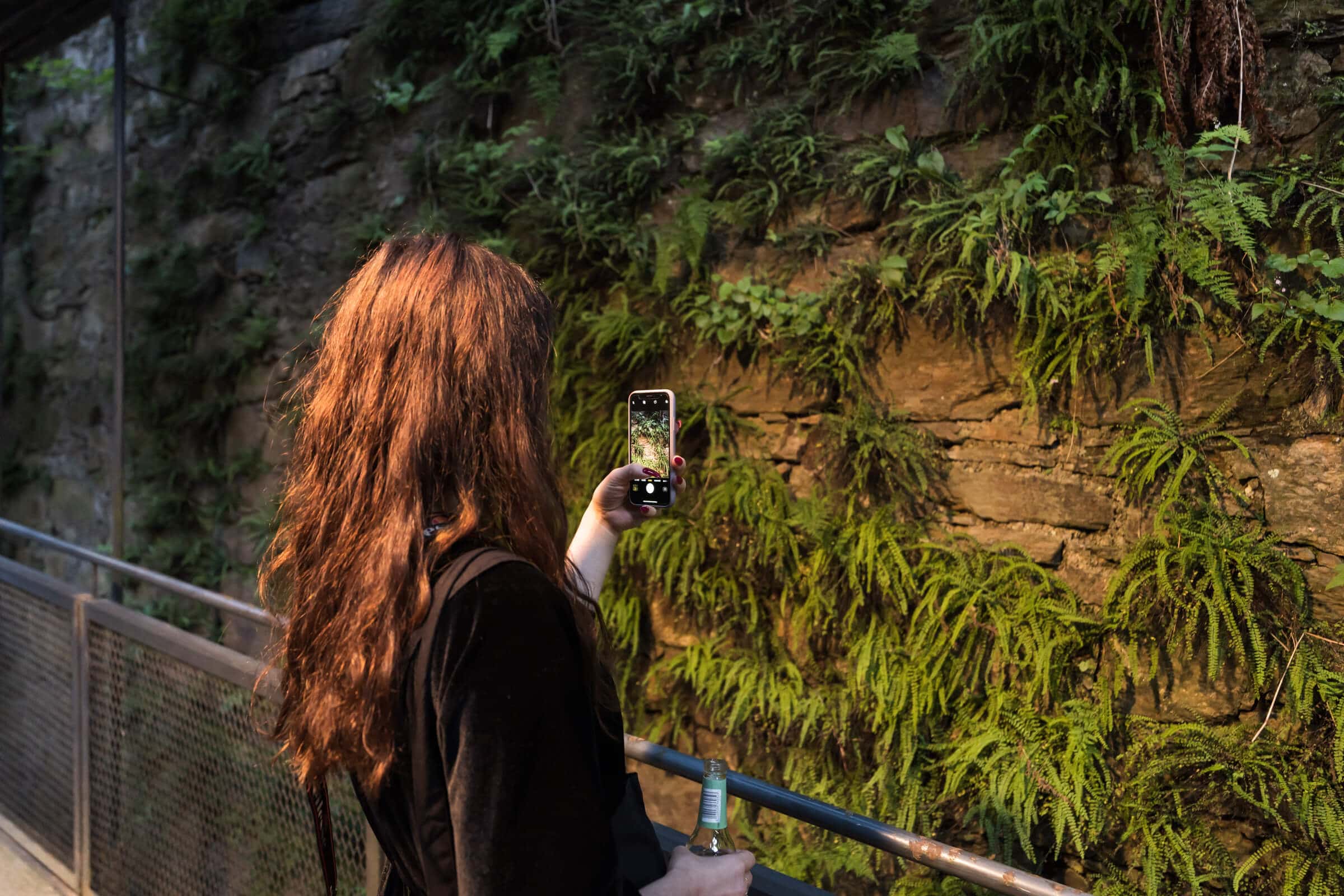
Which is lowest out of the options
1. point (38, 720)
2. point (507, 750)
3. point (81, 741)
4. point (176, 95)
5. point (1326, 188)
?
point (38, 720)

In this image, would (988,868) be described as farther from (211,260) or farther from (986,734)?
(211,260)

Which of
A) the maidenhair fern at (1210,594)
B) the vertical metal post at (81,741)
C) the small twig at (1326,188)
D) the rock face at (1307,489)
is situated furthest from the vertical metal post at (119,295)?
the small twig at (1326,188)

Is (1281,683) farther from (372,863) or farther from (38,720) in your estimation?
(38,720)

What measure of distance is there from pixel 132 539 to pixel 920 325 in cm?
605

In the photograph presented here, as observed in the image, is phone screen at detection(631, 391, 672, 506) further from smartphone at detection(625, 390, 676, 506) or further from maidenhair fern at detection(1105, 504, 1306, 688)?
maidenhair fern at detection(1105, 504, 1306, 688)

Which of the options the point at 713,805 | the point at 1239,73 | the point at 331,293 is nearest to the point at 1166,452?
the point at 1239,73

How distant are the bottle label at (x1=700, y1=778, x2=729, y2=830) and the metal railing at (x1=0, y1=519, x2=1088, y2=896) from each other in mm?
357

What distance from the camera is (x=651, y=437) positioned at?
1798mm

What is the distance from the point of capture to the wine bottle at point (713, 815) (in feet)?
4.32

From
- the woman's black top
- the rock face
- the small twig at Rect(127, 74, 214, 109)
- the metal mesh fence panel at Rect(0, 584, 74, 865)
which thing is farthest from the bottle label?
the small twig at Rect(127, 74, 214, 109)

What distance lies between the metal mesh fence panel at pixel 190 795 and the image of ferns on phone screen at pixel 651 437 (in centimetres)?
111

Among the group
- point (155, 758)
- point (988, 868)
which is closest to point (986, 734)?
point (988, 868)

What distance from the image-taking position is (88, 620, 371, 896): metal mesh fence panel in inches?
94.6

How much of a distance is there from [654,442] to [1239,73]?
7.68 ft
